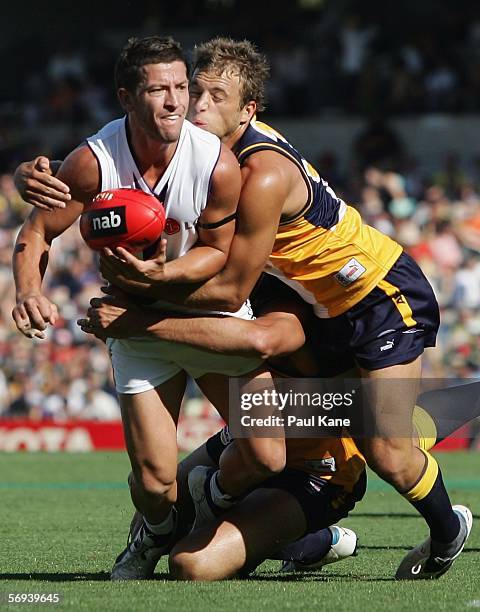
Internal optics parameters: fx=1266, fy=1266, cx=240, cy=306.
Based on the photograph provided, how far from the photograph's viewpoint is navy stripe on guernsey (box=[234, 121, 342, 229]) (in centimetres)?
534

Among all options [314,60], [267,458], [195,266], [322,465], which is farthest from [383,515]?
[314,60]

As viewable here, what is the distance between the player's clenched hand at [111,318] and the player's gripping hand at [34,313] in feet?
0.99

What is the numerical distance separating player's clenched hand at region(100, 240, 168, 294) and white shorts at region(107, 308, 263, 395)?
346 mm

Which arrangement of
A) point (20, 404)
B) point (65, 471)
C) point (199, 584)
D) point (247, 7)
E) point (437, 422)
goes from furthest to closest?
point (247, 7) < point (20, 404) < point (65, 471) < point (437, 422) < point (199, 584)

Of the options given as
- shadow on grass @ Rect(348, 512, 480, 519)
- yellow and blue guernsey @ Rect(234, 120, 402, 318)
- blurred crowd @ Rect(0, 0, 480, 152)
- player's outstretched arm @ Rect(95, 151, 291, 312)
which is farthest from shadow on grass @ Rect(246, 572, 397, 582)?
blurred crowd @ Rect(0, 0, 480, 152)

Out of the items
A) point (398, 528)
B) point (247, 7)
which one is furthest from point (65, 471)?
point (247, 7)

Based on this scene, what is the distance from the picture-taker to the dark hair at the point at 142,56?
5043 millimetres

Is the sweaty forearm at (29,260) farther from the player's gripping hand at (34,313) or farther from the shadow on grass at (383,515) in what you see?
the shadow on grass at (383,515)

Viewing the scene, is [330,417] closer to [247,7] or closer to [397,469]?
[397,469]

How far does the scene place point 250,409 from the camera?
5422 mm

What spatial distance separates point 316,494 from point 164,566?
99 centimetres

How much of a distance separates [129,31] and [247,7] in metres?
2.22

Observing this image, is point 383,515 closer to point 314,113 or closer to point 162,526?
point 162,526

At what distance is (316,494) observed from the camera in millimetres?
5789
